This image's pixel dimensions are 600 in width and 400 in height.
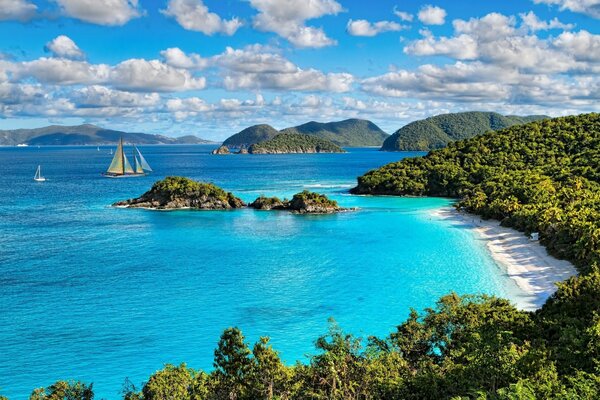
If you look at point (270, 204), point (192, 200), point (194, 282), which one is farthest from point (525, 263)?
point (192, 200)

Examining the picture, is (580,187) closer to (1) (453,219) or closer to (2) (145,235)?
(1) (453,219)

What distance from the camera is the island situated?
3711 inches

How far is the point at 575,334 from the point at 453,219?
62097 mm

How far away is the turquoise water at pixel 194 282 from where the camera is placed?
113 feet

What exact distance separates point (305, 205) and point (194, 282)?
46868mm

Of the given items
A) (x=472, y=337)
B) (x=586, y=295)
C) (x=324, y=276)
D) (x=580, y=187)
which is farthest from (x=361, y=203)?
(x=472, y=337)

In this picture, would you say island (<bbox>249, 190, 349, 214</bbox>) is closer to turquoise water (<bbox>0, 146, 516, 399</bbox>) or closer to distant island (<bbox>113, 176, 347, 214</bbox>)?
distant island (<bbox>113, 176, 347, 214</bbox>)

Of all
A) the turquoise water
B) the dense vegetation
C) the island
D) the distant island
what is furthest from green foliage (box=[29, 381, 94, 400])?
the distant island

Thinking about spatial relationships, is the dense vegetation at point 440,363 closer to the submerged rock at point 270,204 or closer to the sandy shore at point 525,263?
the sandy shore at point 525,263

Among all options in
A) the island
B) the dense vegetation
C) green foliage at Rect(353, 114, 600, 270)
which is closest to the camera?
the dense vegetation

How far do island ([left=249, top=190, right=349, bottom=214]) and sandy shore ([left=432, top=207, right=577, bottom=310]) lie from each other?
2710 centimetres

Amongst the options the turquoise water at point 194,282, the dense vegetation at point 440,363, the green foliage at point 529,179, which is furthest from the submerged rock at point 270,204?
the dense vegetation at point 440,363

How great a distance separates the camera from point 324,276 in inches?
2050

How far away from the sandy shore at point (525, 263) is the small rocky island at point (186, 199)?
1860 inches
